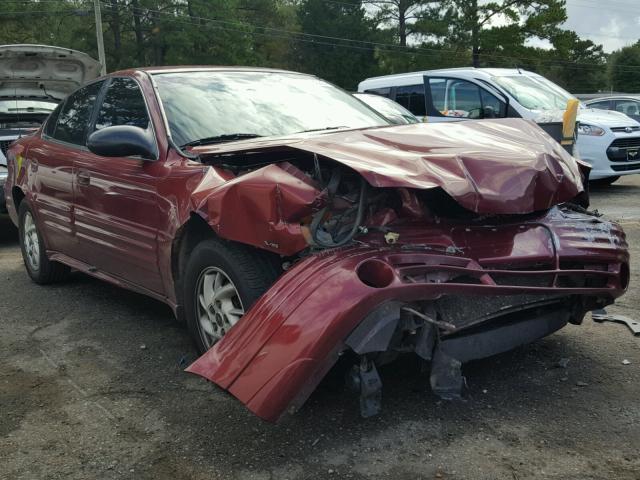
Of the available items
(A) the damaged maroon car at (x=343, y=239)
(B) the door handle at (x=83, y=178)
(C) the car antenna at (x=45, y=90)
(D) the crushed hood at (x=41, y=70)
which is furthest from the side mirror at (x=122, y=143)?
(C) the car antenna at (x=45, y=90)

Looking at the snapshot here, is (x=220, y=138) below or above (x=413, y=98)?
above

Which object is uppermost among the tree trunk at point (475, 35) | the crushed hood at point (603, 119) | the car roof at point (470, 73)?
the tree trunk at point (475, 35)

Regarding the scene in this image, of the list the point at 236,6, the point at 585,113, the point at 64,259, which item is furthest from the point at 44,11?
the point at 64,259

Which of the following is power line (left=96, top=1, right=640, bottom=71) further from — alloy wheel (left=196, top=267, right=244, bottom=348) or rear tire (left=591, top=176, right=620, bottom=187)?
alloy wheel (left=196, top=267, right=244, bottom=348)

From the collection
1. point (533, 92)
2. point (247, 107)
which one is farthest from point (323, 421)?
point (533, 92)

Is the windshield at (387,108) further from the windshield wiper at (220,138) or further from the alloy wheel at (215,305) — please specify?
the alloy wheel at (215,305)

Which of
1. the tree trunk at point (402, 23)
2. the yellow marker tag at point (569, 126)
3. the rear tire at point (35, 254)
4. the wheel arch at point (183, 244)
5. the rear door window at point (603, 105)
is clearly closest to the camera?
the wheel arch at point (183, 244)

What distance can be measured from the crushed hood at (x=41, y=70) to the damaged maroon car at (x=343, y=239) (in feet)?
15.2

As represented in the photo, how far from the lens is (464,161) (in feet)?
9.23

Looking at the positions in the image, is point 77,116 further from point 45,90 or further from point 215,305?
point 45,90

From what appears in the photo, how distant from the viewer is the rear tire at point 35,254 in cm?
543

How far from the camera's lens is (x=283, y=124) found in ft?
12.9

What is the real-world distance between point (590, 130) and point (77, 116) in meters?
8.11

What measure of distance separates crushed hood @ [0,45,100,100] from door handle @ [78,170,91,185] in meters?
3.97
